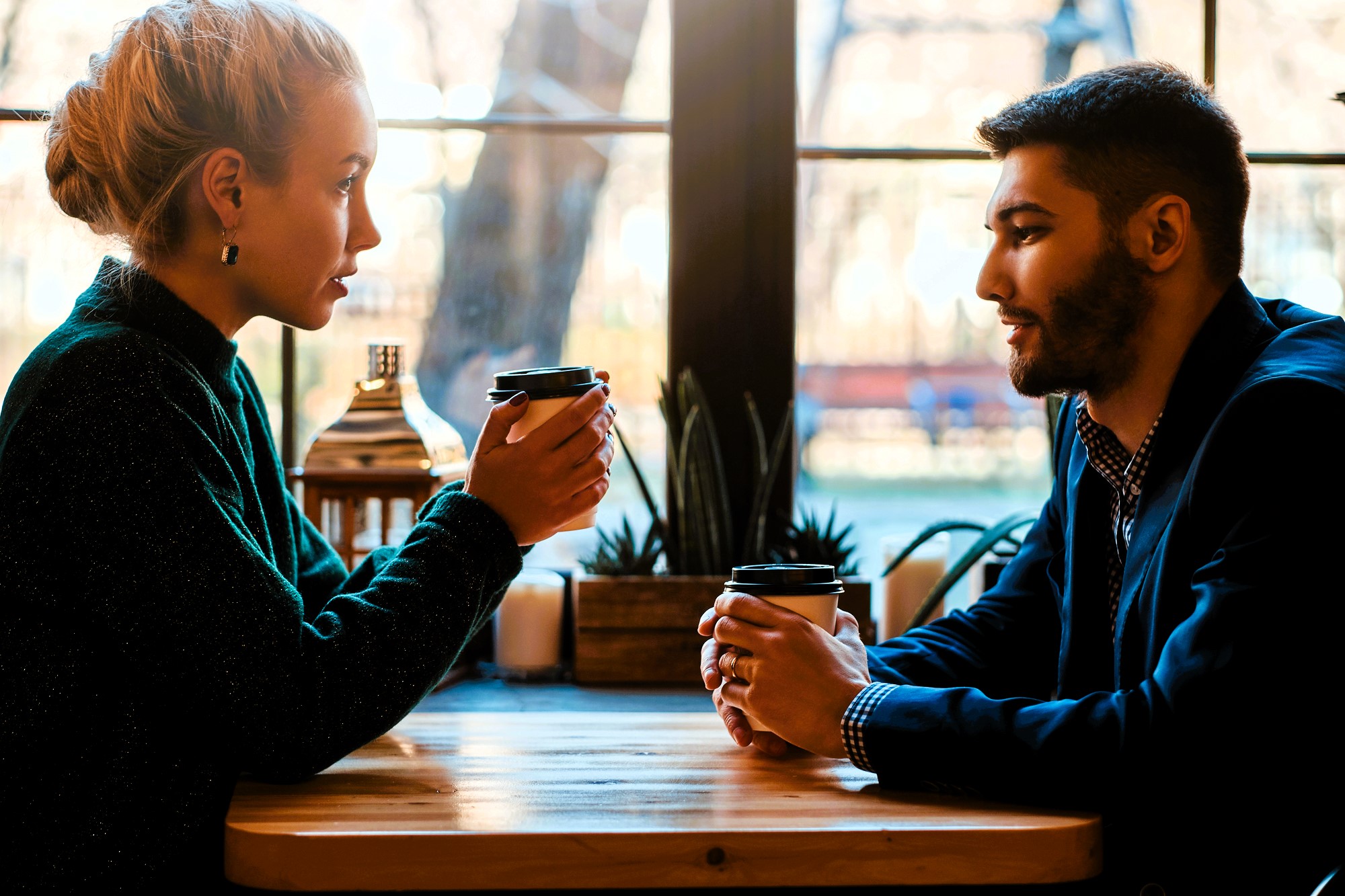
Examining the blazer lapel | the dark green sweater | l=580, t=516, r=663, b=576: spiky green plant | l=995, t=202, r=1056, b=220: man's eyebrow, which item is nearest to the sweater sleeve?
the dark green sweater

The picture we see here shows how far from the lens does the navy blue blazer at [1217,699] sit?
1003mm

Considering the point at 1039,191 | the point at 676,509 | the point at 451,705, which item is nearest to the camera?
the point at 1039,191

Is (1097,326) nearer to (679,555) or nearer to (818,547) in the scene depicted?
(818,547)

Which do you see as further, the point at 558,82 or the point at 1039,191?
the point at 558,82

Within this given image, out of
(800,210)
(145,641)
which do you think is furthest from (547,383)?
(800,210)

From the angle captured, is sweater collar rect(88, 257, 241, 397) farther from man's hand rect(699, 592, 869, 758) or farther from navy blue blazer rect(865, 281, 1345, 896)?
navy blue blazer rect(865, 281, 1345, 896)

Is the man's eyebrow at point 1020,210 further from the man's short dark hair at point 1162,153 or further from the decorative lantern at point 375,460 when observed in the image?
the decorative lantern at point 375,460

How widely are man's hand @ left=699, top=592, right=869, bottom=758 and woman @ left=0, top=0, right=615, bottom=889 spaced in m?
0.23

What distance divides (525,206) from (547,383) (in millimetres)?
1168

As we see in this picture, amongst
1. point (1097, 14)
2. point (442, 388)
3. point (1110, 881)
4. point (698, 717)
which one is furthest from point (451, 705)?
point (1097, 14)

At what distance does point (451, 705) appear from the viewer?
1855 mm

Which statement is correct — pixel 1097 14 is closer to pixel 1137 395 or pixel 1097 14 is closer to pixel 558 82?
pixel 558 82

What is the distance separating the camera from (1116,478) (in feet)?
4.77

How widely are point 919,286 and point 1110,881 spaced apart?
5.16 ft
